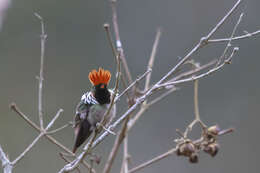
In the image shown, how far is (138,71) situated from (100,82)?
5.09 m

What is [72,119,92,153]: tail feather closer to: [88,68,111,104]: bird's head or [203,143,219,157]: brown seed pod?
[88,68,111,104]: bird's head

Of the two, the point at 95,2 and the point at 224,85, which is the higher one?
the point at 95,2

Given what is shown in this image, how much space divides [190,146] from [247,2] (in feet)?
18.8

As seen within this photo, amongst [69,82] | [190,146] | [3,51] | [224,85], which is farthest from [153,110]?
[190,146]

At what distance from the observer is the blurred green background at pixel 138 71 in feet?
20.4

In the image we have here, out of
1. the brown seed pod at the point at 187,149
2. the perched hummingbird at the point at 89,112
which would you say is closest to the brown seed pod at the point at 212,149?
the brown seed pod at the point at 187,149

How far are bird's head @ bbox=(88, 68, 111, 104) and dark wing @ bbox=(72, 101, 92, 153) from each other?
0.10m

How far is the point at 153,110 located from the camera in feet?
21.7

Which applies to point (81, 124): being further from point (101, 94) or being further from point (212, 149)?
point (212, 149)

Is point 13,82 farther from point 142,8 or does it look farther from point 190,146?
point 190,146

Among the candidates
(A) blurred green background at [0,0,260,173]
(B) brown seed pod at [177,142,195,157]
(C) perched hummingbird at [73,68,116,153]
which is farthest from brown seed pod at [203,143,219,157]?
(A) blurred green background at [0,0,260,173]

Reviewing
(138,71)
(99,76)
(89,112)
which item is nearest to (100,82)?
(99,76)

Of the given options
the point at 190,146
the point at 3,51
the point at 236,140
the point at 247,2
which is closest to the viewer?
the point at 190,146

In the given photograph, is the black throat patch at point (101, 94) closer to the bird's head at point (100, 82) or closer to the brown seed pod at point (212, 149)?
the bird's head at point (100, 82)
